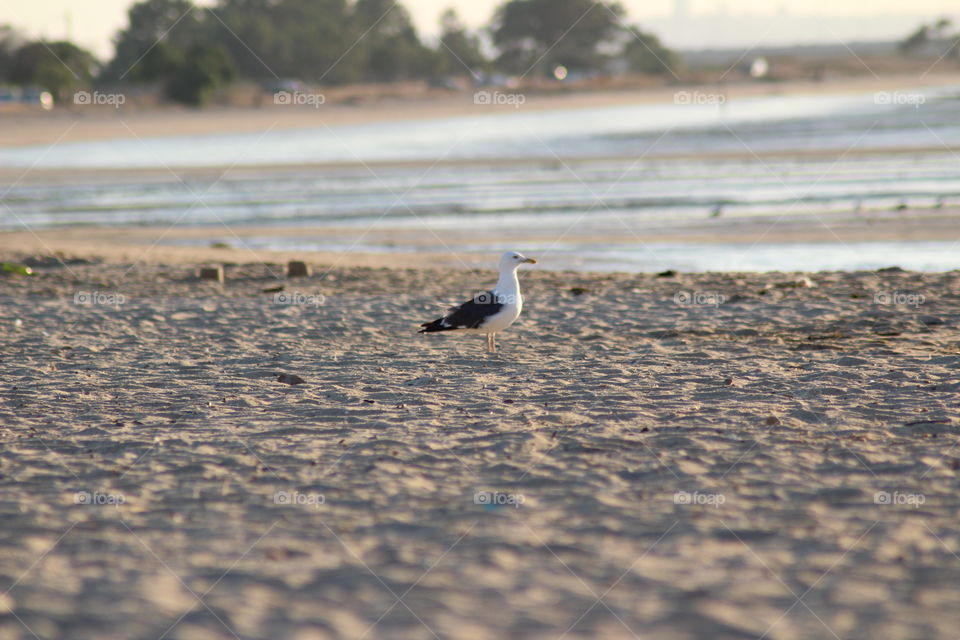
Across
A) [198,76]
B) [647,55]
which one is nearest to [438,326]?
[198,76]

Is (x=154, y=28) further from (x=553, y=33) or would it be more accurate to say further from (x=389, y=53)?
(x=553, y=33)

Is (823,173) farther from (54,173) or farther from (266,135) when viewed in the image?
(266,135)

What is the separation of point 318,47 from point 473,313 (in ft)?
284

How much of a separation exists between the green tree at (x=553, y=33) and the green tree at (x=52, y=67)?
168ft

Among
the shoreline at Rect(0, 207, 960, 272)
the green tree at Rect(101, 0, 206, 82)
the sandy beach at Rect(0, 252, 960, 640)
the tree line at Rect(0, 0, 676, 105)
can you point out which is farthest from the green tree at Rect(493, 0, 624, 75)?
the sandy beach at Rect(0, 252, 960, 640)

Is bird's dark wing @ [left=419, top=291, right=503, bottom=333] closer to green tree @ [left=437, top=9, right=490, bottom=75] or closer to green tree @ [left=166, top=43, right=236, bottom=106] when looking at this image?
green tree @ [left=166, top=43, right=236, bottom=106]

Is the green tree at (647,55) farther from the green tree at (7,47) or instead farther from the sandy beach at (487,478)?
the sandy beach at (487,478)

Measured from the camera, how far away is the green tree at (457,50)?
4285 inches

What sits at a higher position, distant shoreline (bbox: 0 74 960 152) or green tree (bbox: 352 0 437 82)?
green tree (bbox: 352 0 437 82)

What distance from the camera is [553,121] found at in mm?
60625

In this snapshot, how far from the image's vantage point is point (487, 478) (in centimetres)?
673

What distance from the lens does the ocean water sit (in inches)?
812

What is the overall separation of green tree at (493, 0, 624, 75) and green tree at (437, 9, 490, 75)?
3328 millimetres

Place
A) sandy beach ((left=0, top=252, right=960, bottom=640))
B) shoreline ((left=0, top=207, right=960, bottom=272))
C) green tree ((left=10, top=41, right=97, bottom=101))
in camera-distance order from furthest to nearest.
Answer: green tree ((left=10, top=41, right=97, bottom=101))
shoreline ((left=0, top=207, right=960, bottom=272))
sandy beach ((left=0, top=252, right=960, bottom=640))
